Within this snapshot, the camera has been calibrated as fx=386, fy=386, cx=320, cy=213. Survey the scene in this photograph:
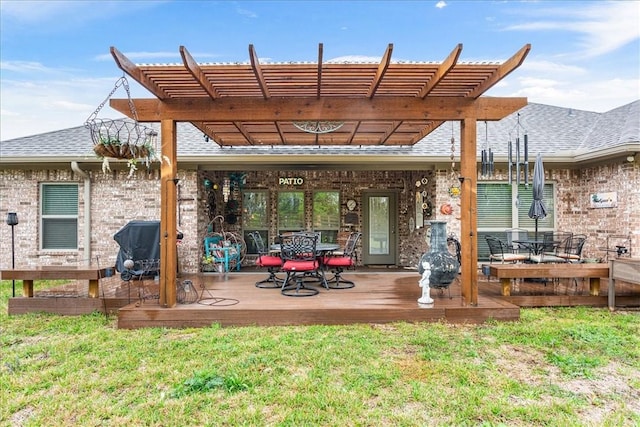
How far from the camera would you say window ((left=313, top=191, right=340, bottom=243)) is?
10062 mm

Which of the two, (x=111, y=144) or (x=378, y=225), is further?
(x=378, y=225)

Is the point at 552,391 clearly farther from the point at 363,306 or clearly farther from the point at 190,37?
the point at 190,37

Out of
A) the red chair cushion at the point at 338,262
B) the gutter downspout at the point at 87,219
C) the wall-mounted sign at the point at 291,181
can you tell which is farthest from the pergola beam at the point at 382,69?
the gutter downspout at the point at 87,219

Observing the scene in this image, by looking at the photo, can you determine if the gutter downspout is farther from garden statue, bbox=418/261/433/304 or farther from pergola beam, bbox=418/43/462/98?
pergola beam, bbox=418/43/462/98

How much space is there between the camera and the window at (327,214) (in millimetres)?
10062

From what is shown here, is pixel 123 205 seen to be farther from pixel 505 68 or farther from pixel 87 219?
pixel 505 68

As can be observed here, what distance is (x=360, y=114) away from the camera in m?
4.99

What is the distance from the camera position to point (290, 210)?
10.1m

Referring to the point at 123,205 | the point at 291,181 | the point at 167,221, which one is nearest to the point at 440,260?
the point at 167,221

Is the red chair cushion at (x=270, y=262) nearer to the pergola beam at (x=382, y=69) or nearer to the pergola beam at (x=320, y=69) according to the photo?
the pergola beam at (x=320, y=69)

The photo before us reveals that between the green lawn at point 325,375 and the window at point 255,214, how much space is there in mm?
5358

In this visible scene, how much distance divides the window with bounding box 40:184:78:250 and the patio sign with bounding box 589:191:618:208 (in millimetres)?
10622

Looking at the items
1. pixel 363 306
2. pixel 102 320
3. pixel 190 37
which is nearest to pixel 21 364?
pixel 102 320

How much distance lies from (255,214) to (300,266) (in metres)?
4.79
